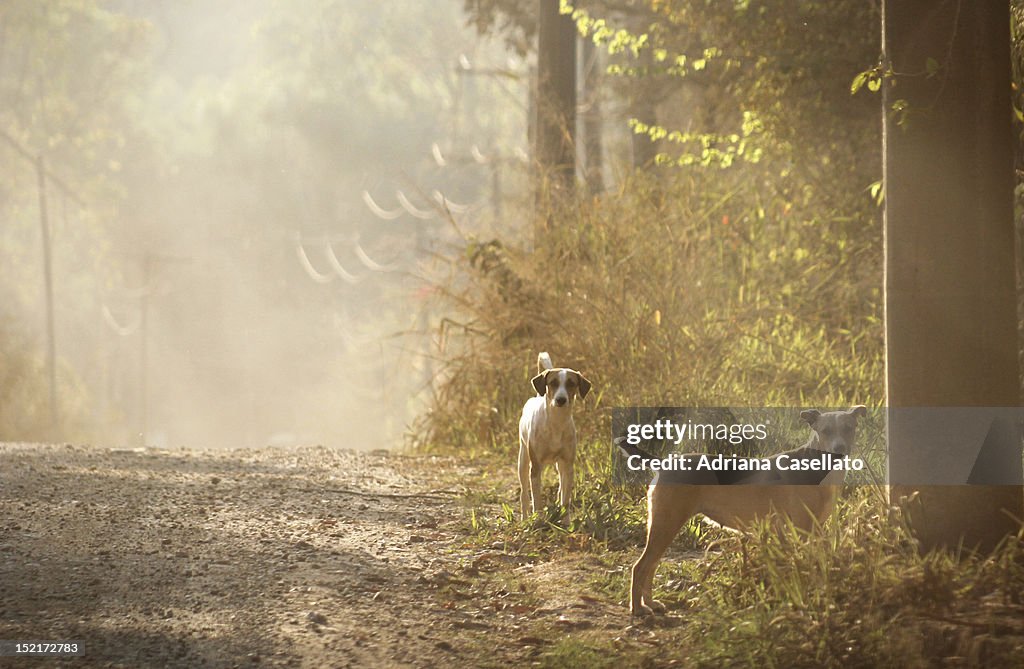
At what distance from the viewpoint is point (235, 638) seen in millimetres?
5238

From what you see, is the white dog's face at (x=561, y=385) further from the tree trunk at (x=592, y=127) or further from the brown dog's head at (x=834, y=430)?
the tree trunk at (x=592, y=127)

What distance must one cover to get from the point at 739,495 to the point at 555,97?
10039 millimetres

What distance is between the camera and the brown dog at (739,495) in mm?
5523

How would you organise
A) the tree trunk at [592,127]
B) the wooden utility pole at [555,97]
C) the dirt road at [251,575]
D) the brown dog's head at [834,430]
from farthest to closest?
the wooden utility pole at [555,97], the tree trunk at [592,127], the brown dog's head at [834,430], the dirt road at [251,575]

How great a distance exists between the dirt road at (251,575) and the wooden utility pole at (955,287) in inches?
61.0

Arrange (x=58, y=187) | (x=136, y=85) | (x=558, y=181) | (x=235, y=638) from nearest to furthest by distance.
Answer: (x=235, y=638), (x=558, y=181), (x=58, y=187), (x=136, y=85)

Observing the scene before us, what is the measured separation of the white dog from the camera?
7547mm

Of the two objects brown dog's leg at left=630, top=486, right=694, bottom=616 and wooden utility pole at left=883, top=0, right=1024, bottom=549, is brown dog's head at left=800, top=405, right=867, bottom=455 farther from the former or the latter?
brown dog's leg at left=630, top=486, right=694, bottom=616

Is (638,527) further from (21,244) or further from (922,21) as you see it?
(21,244)

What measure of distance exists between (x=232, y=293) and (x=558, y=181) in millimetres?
63503

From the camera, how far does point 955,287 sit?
5328mm

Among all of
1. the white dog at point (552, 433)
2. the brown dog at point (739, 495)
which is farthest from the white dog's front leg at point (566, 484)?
the brown dog at point (739, 495)

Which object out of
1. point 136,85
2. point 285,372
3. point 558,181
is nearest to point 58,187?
point 136,85

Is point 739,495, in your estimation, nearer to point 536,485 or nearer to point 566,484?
point 566,484
